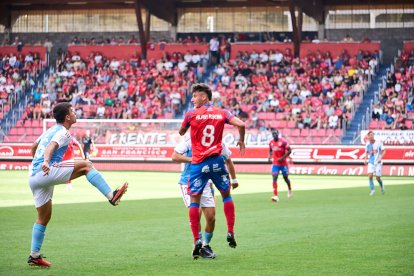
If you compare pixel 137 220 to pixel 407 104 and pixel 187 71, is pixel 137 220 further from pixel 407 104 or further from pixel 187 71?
pixel 187 71

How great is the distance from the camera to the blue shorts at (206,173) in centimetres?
1169

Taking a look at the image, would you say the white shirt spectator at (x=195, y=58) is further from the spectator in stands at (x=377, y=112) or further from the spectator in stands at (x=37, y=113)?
the spectator in stands at (x=377, y=112)

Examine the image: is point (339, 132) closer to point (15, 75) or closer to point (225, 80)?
point (225, 80)

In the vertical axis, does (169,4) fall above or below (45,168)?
above

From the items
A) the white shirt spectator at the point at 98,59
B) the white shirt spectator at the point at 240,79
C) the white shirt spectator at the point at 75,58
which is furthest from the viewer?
the white shirt spectator at the point at 75,58

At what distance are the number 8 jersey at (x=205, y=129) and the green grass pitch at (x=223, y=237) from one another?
1.49 meters

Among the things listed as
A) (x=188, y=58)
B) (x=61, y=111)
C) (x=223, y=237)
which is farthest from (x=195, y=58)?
(x=61, y=111)

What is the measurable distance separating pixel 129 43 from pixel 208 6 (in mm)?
6256

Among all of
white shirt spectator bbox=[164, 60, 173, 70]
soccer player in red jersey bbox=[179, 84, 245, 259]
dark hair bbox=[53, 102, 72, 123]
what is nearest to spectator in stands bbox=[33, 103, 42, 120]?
white shirt spectator bbox=[164, 60, 173, 70]

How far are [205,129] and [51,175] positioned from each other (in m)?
2.26

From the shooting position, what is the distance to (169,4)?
60.9 m

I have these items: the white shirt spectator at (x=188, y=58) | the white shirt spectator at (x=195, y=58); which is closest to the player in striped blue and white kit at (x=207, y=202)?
the white shirt spectator at (x=195, y=58)

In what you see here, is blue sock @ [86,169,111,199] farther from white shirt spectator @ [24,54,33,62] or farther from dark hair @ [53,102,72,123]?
white shirt spectator @ [24,54,33,62]

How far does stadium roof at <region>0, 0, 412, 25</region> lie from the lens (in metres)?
56.5
